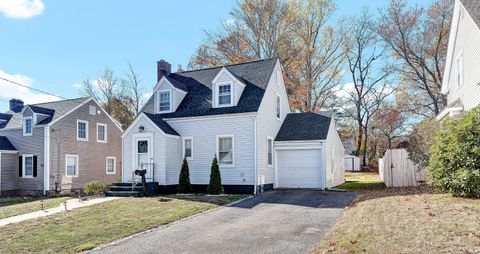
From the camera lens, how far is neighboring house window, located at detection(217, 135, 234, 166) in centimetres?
1894

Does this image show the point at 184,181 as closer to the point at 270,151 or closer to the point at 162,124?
the point at 162,124

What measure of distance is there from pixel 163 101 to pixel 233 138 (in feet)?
17.8

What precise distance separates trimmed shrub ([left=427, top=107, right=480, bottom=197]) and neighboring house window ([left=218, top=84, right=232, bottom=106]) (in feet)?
33.4

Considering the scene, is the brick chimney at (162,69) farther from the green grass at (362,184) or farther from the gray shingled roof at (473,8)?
the gray shingled roof at (473,8)

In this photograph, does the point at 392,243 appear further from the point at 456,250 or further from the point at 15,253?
the point at 15,253

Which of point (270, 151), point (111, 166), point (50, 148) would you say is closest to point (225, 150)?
point (270, 151)

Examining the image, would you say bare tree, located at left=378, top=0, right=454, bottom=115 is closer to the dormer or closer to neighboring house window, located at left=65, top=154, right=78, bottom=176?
the dormer

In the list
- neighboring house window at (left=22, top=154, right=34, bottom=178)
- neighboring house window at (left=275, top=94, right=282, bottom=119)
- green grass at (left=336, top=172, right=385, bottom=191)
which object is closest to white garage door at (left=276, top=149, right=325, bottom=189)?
green grass at (left=336, top=172, right=385, bottom=191)

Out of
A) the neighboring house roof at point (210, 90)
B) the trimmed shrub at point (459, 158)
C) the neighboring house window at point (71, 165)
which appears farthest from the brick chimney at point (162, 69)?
the trimmed shrub at point (459, 158)

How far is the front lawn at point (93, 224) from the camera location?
8836 millimetres

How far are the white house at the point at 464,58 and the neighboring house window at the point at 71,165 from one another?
23.2 m

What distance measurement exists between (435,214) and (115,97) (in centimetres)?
3945

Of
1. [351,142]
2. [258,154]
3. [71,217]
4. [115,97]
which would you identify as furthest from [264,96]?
[351,142]

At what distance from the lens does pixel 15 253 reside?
8.27 metres
